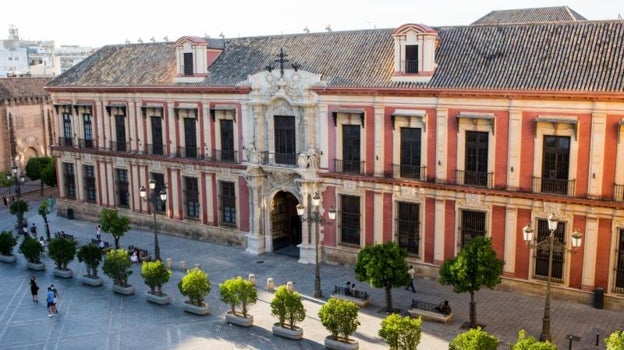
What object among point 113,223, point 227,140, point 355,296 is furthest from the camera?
point 227,140

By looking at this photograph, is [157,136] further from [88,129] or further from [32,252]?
[32,252]

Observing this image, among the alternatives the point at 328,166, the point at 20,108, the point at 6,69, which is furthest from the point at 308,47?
the point at 6,69

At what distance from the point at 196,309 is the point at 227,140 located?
11993 millimetres

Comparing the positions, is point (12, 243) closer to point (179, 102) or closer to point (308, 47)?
point (179, 102)

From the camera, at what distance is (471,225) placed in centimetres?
2888

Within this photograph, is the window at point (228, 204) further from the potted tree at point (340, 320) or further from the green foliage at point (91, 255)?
the potted tree at point (340, 320)

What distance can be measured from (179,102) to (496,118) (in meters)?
18.6

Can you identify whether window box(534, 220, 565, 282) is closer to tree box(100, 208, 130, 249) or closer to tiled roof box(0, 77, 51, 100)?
tree box(100, 208, 130, 249)

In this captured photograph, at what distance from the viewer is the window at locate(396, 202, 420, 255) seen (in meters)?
30.4

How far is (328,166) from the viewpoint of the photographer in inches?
1286

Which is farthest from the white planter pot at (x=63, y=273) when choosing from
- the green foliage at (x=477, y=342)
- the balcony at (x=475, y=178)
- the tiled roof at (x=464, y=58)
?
the green foliage at (x=477, y=342)

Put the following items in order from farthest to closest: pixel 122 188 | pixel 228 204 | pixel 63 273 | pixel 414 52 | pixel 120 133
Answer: pixel 122 188, pixel 120 133, pixel 228 204, pixel 63 273, pixel 414 52

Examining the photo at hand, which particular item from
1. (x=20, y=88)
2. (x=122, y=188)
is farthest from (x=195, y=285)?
(x=20, y=88)

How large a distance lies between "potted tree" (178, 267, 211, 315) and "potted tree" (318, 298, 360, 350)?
599cm
